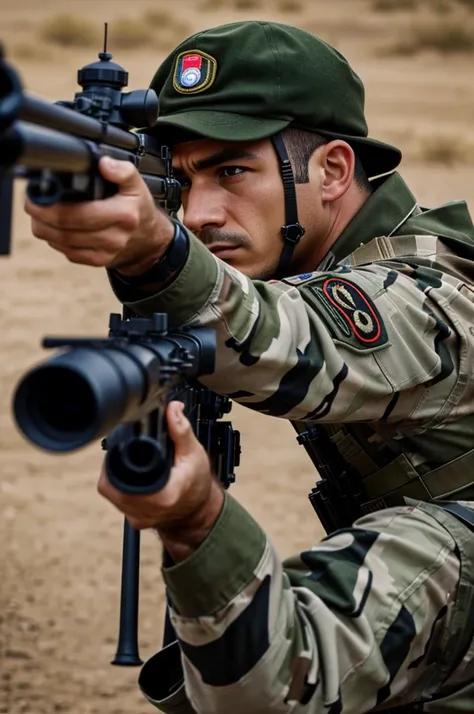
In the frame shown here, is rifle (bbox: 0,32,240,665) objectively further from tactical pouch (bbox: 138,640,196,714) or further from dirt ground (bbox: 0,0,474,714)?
dirt ground (bbox: 0,0,474,714)

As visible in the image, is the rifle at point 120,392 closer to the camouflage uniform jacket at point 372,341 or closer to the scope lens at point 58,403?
the scope lens at point 58,403

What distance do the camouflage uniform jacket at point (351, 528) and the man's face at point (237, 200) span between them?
276 millimetres

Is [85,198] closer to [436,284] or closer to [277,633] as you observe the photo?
[277,633]

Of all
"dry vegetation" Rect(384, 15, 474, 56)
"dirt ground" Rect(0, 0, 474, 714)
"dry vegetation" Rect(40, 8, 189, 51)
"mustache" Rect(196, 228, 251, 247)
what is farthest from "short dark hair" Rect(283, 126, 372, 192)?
"dry vegetation" Rect(384, 15, 474, 56)

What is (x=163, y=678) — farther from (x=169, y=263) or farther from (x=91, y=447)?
(x=91, y=447)

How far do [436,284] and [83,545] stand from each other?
20.6 ft

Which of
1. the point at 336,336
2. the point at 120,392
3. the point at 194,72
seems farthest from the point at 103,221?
the point at 194,72

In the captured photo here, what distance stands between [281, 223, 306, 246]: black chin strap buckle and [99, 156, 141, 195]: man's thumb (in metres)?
1.46

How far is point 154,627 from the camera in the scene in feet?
27.9

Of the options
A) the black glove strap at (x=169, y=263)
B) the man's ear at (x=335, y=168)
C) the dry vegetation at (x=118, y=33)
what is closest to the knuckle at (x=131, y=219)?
the black glove strap at (x=169, y=263)

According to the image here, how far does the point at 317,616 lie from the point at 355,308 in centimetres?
72

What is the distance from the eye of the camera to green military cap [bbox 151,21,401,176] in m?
4.07

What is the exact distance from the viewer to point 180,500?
8.73 ft

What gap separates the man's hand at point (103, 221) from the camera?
103 inches
